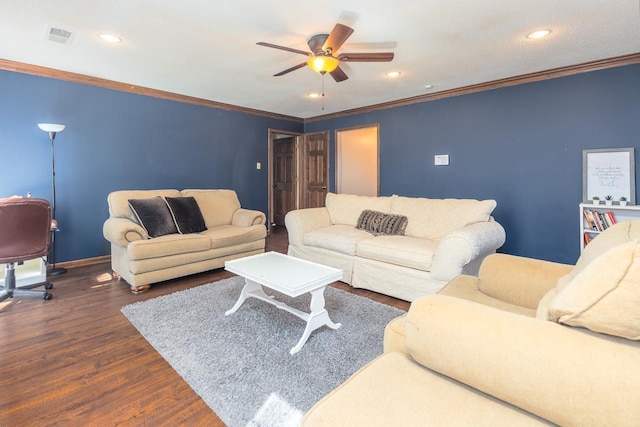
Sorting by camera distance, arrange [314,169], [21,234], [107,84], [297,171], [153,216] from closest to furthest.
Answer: [21,234], [153,216], [107,84], [314,169], [297,171]

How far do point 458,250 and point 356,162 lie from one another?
4320 mm

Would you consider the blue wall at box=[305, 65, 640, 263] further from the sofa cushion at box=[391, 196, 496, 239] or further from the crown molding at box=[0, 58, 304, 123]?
the crown molding at box=[0, 58, 304, 123]

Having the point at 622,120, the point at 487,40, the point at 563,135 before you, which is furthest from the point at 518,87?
the point at 487,40

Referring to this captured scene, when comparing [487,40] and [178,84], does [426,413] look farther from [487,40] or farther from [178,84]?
[178,84]

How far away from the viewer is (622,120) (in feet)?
10.7

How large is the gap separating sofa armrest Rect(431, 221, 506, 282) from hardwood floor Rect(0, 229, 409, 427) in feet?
1.66

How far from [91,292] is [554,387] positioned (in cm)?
364

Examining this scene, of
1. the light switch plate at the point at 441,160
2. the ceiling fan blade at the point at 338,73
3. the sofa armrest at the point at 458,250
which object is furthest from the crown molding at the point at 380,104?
the sofa armrest at the point at 458,250

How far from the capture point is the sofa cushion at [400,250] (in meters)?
2.74

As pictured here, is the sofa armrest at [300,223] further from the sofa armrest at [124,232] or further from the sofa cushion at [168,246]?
the sofa armrest at [124,232]

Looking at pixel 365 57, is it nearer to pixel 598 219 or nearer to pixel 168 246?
pixel 168 246

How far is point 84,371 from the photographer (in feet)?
5.93

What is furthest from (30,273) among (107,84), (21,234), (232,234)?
(107,84)

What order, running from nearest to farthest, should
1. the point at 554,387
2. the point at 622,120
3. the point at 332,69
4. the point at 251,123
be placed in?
the point at 554,387 → the point at 332,69 → the point at 622,120 → the point at 251,123
